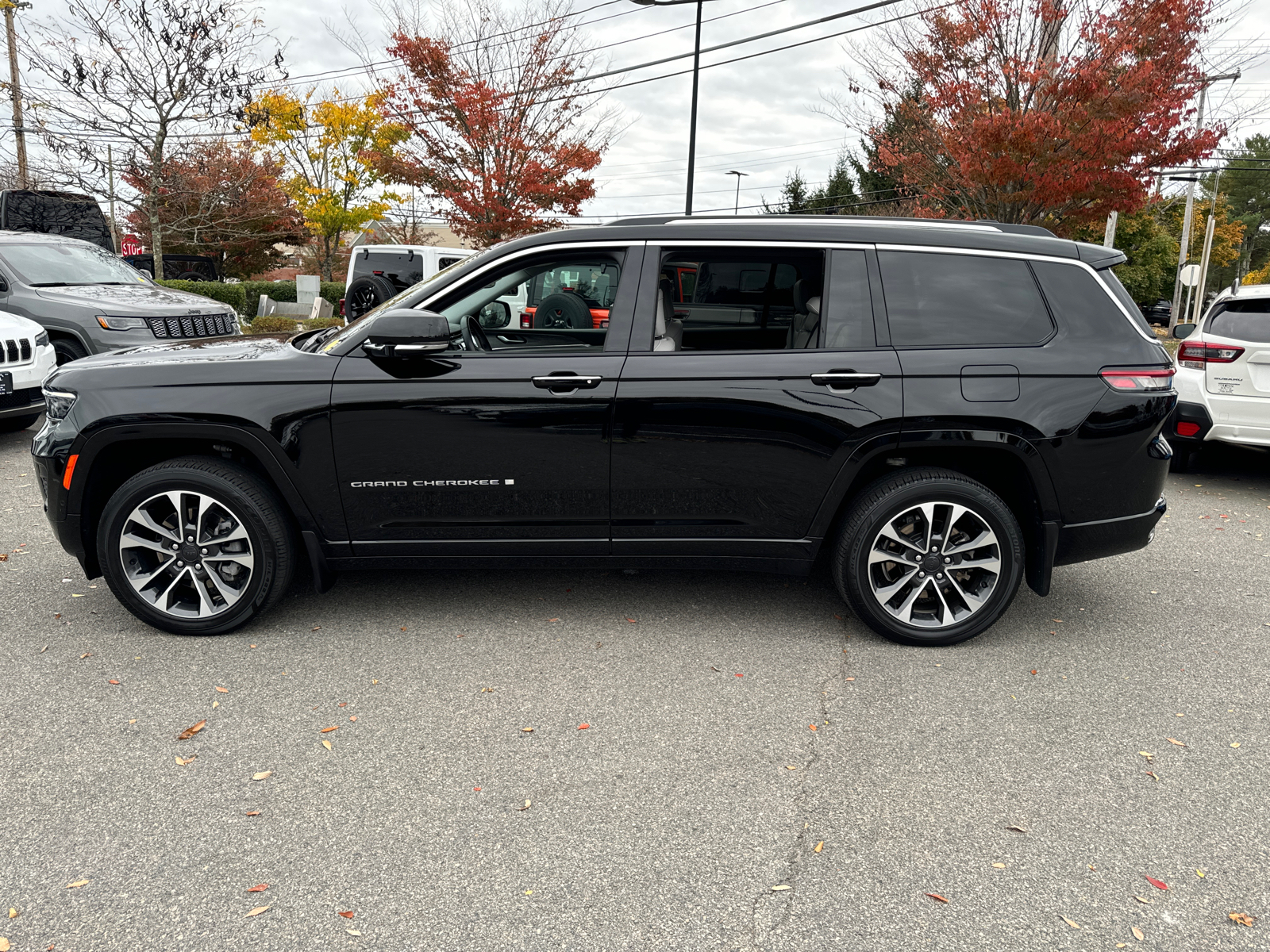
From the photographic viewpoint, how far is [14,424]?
9.46m

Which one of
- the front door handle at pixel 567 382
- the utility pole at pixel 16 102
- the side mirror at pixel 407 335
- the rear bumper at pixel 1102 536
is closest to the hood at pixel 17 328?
the side mirror at pixel 407 335

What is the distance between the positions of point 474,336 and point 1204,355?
579 centimetres

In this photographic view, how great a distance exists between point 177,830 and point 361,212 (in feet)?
94.3

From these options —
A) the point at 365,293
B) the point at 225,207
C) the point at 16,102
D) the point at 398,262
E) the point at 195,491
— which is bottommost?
the point at 195,491

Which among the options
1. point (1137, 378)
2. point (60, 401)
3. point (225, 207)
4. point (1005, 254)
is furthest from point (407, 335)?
point (225, 207)

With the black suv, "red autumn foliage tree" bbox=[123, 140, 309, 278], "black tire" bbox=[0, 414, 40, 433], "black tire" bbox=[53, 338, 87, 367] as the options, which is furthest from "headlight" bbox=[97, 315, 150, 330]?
"red autumn foliage tree" bbox=[123, 140, 309, 278]

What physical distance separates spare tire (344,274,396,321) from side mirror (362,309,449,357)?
431 inches

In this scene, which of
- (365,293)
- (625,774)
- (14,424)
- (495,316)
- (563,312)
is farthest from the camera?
(365,293)

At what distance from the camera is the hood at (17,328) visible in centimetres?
815

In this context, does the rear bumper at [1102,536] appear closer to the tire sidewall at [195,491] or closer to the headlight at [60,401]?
the tire sidewall at [195,491]

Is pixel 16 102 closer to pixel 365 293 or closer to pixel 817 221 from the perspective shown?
pixel 365 293

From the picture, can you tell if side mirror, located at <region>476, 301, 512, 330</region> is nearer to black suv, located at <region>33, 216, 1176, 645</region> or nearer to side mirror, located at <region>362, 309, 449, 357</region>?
black suv, located at <region>33, 216, 1176, 645</region>

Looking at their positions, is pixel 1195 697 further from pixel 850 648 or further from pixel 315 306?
pixel 315 306

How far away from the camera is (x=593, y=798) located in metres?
3.00
